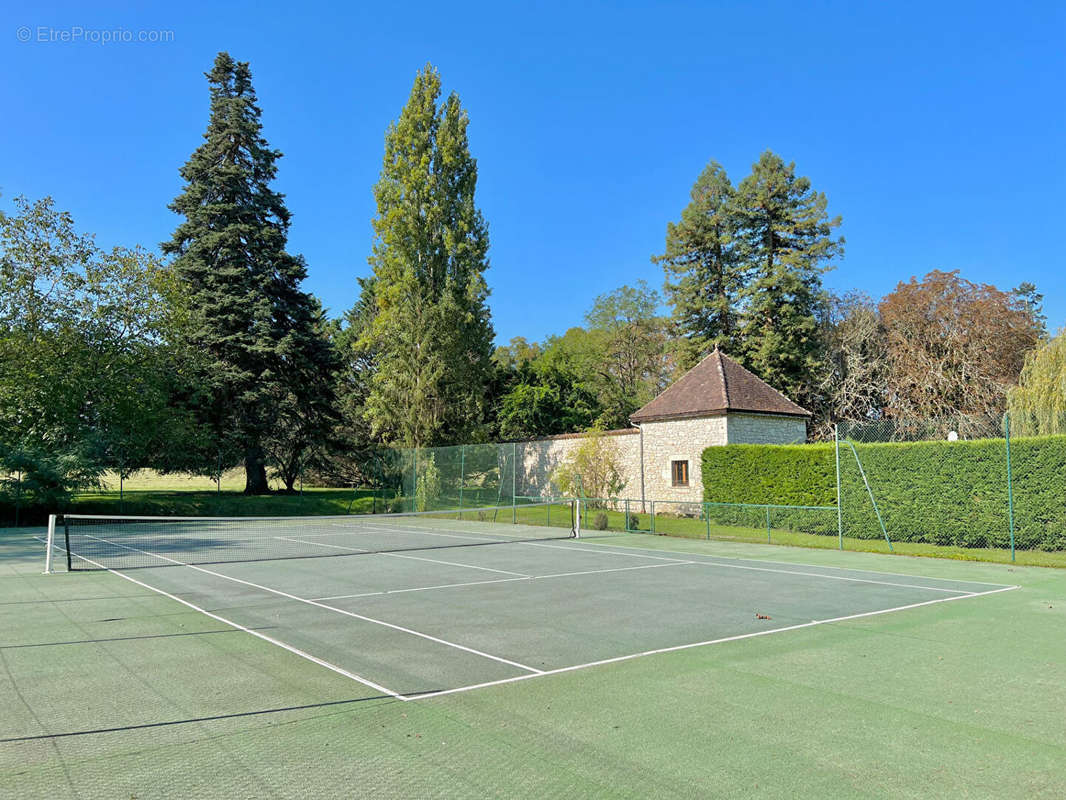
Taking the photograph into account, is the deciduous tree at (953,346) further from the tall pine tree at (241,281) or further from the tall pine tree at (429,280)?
the tall pine tree at (241,281)

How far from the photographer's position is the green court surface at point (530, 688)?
4.53 meters

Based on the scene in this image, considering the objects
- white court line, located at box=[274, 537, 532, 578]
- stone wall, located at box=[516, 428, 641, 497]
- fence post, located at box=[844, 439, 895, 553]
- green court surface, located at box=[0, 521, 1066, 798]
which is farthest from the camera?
stone wall, located at box=[516, 428, 641, 497]

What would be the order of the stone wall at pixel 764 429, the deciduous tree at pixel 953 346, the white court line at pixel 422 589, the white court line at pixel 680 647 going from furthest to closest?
the deciduous tree at pixel 953 346
the stone wall at pixel 764 429
the white court line at pixel 422 589
the white court line at pixel 680 647

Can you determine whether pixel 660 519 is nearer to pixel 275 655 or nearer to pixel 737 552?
pixel 737 552

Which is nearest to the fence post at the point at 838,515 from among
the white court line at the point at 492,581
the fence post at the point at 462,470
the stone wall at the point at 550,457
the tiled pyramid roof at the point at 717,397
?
the white court line at the point at 492,581

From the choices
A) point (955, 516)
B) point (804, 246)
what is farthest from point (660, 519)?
point (804, 246)

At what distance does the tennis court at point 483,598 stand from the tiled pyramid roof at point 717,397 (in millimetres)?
10437

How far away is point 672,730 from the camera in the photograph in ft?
17.5

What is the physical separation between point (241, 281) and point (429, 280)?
10.3 metres

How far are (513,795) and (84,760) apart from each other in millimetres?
2797

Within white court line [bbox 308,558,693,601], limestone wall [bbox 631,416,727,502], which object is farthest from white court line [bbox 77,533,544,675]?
limestone wall [bbox 631,416,727,502]

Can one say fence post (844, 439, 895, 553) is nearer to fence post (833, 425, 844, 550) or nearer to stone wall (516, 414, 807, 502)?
fence post (833, 425, 844, 550)

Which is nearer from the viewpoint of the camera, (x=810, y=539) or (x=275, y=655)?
(x=275, y=655)

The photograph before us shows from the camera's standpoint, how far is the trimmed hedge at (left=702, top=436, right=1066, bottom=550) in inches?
687
